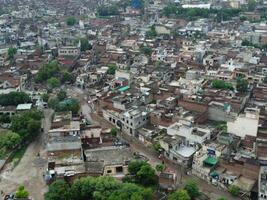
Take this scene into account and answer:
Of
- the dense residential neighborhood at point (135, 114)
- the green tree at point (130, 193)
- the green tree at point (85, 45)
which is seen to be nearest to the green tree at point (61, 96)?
the dense residential neighborhood at point (135, 114)

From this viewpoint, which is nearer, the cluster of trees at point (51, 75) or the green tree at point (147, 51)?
the cluster of trees at point (51, 75)

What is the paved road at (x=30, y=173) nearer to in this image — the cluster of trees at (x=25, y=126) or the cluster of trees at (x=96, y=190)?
the cluster of trees at (x=25, y=126)

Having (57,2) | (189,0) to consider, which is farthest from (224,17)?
(57,2)

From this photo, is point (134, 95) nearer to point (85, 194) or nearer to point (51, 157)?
point (51, 157)

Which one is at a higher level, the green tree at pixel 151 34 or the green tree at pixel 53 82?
the green tree at pixel 151 34

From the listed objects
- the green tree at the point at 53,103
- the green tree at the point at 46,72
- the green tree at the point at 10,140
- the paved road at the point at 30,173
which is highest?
the green tree at the point at 46,72
